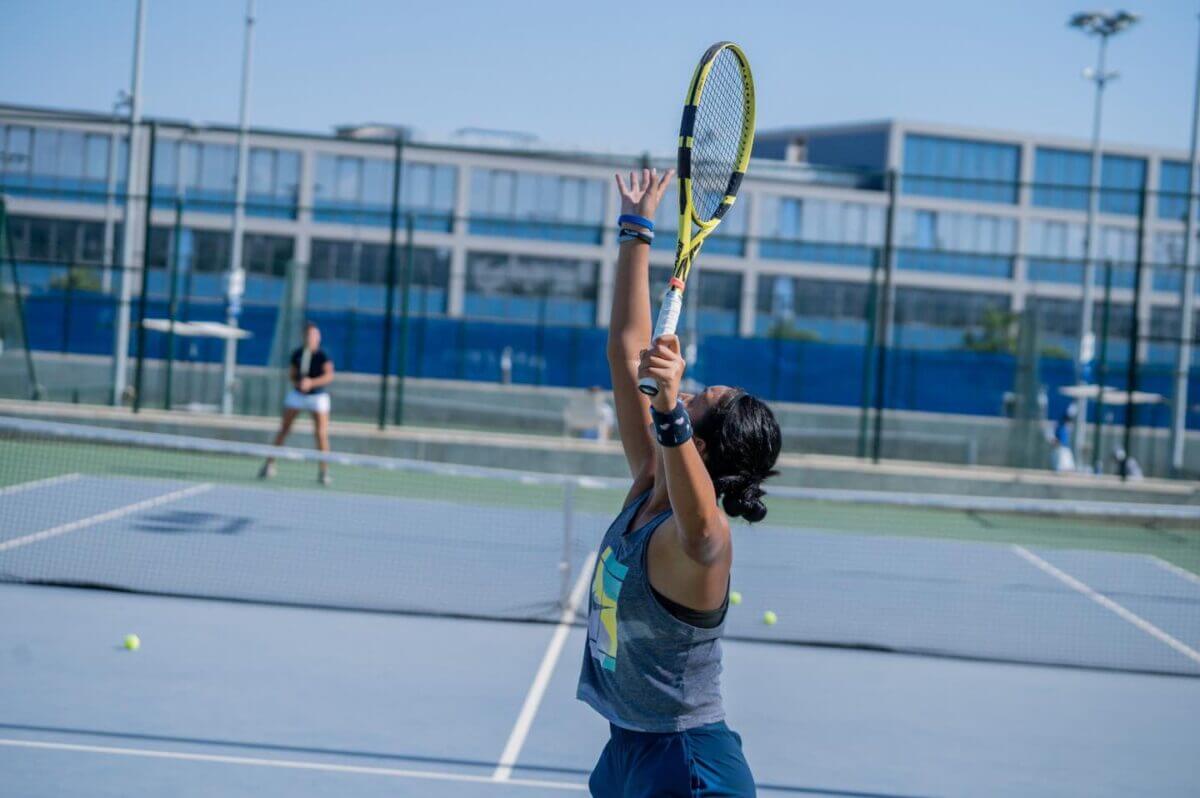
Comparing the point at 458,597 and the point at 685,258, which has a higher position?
the point at 685,258

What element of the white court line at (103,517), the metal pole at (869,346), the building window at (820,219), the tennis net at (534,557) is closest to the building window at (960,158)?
the building window at (820,219)

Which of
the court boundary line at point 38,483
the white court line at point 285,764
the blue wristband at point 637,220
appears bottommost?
the white court line at point 285,764

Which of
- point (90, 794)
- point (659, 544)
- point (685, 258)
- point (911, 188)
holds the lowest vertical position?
point (90, 794)

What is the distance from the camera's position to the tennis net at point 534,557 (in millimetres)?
8188

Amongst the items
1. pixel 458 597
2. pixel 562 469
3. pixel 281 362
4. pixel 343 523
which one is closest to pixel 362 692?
pixel 458 597

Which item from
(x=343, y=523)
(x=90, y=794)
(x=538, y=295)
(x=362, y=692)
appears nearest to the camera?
(x=90, y=794)

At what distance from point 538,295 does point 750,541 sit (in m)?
12.0

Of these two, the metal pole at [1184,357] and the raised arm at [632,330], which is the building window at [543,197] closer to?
the metal pole at [1184,357]

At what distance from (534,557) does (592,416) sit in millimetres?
8031

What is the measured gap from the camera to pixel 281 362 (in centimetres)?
1830

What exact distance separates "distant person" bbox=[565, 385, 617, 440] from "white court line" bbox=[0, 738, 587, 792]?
11.9 m

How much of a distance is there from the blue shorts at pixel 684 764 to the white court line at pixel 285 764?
2453mm

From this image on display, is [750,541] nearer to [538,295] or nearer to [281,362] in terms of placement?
[281,362]

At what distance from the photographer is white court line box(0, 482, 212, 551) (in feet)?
29.7
